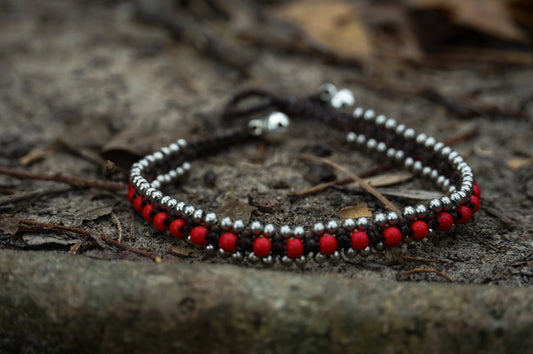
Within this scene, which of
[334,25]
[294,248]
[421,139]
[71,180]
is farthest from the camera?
[334,25]

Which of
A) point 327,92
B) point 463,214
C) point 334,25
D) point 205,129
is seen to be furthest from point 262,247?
point 334,25

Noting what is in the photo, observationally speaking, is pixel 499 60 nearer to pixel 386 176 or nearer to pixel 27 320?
pixel 386 176

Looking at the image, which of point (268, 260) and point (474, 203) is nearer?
point (268, 260)

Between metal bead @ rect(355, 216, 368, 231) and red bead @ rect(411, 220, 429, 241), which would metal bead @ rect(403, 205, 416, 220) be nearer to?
red bead @ rect(411, 220, 429, 241)

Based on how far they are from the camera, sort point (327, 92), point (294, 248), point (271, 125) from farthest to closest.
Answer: point (327, 92) → point (271, 125) → point (294, 248)

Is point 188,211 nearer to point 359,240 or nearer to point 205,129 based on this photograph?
point 359,240

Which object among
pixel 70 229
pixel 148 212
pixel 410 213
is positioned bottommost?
pixel 70 229

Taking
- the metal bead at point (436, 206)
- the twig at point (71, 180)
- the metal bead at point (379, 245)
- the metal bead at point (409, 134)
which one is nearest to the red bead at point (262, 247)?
the metal bead at point (379, 245)
